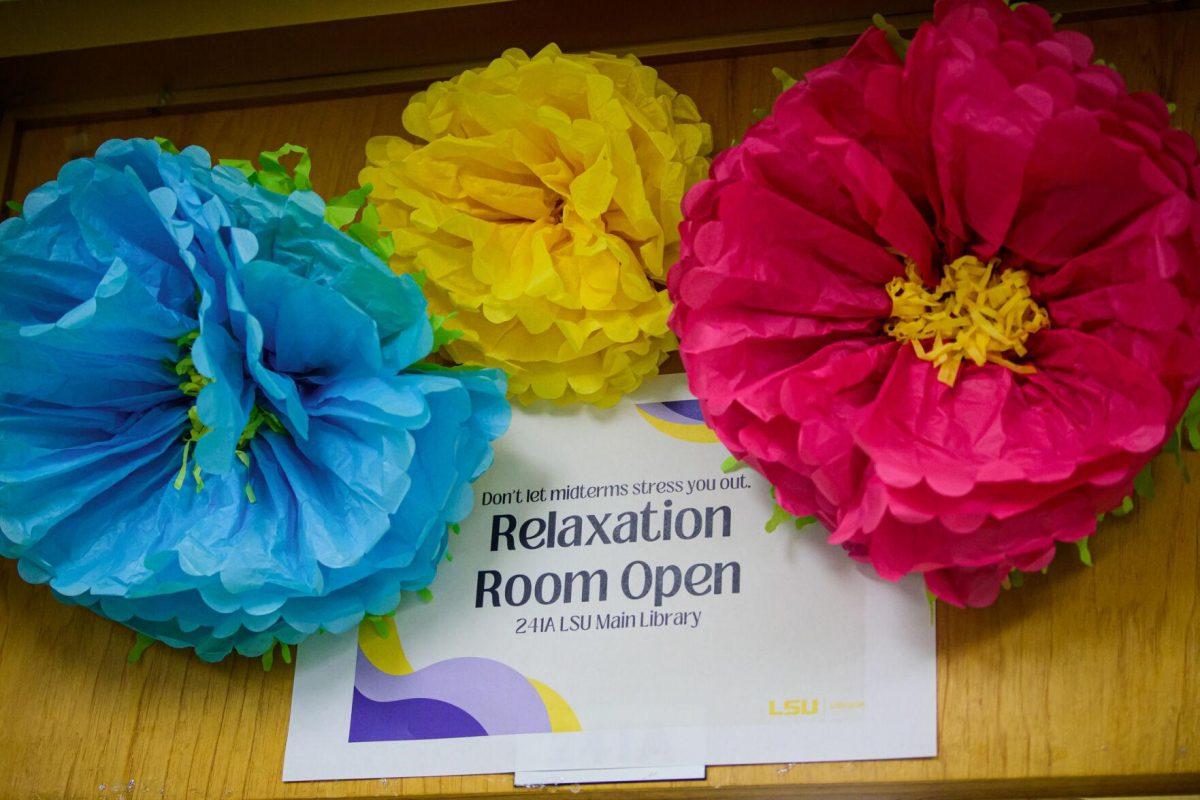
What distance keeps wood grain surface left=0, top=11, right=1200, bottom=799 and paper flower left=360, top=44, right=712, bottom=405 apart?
11cm

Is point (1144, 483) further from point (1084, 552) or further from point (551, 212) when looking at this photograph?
point (551, 212)

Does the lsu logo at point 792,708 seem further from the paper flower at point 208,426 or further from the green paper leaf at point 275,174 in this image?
the green paper leaf at point 275,174

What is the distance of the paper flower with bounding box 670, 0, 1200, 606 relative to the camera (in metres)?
0.92

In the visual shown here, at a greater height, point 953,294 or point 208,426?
point 953,294

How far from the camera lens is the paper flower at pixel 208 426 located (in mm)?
1037

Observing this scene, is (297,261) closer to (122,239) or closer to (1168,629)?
(122,239)

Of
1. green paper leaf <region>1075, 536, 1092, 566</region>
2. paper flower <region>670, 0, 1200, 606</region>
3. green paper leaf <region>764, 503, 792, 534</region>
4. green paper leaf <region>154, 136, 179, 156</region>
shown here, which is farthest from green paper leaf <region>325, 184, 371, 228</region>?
green paper leaf <region>1075, 536, 1092, 566</region>

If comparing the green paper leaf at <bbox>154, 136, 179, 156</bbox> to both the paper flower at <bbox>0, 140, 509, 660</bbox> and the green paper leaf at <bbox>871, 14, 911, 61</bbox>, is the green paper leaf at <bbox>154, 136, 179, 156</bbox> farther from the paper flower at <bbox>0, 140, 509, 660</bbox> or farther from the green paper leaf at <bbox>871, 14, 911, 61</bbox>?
the green paper leaf at <bbox>871, 14, 911, 61</bbox>

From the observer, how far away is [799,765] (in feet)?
3.35

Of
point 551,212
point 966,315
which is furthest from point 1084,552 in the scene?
point 551,212

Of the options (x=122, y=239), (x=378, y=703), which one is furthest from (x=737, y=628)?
(x=122, y=239)

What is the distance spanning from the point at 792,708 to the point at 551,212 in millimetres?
417

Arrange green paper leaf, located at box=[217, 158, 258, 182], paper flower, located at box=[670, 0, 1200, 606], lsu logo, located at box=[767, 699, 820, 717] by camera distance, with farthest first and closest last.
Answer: green paper leaf, located at box=[217, 158, 258, 182] → lsu logo, located at box=[767, 699, 820, 717] → paper flower, located at box=[670, 0, 1200, 606]

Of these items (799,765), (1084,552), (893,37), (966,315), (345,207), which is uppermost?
(893,37)
